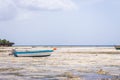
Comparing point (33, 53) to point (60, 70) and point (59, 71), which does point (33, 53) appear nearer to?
point (60, 70)

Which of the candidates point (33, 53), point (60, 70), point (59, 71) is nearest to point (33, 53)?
point (33, 53)

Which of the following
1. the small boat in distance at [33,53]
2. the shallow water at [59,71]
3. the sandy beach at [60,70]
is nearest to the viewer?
the shallow water at [59,71]

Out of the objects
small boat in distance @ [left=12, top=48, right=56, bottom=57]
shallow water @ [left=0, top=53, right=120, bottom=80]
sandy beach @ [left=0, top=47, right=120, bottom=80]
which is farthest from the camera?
small boat in distance @ [left=12, top=48, right=56, bottom=57]

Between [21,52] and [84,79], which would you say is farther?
[21,52]

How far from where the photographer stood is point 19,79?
29688 millimetres

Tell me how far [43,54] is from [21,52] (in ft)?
17.4

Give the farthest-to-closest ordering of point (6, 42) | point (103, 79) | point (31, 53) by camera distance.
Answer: point (6, 42)
point (31, 53)
point (103, 79)

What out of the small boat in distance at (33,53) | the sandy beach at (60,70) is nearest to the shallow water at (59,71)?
the sandy beach at (60,70)

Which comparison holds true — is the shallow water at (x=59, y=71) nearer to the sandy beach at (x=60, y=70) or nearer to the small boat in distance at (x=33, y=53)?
the sandy beach at (x=60, y=70)

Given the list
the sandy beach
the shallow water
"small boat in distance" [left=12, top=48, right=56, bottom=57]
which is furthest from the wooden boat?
the shallow water

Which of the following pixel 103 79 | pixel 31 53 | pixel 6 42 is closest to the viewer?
pixel 103 79

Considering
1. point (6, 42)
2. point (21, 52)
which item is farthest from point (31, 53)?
point (6, 42)

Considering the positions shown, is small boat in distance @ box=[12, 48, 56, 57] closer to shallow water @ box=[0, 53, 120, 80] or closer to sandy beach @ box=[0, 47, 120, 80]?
sandy beach @ box=[0, 47, 120, 80]

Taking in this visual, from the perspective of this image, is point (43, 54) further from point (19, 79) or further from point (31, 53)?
point (19, 79)
